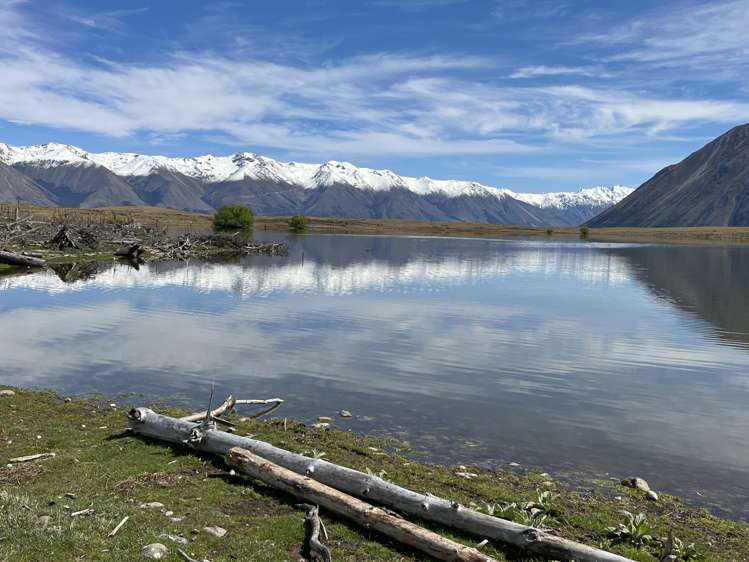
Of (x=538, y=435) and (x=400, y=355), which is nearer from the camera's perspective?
(x=538, y=435)

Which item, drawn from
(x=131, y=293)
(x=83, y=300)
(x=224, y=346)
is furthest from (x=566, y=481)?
(x=131, y=293)

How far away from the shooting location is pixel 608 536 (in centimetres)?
1496

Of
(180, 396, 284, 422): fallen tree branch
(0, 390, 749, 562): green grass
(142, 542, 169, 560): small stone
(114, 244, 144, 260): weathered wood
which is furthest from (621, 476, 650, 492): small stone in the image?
(114, 244, 144, 260): weathered wood

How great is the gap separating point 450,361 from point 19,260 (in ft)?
199

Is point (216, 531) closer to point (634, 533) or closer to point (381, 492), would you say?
point (381, 492)

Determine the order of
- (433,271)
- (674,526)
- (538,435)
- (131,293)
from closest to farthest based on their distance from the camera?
(674,526) < (538,435) < (131,293) < (433,271)

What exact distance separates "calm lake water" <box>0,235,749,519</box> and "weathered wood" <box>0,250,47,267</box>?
3.03m

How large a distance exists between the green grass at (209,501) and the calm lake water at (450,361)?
2374 mm

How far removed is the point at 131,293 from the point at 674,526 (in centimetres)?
5599

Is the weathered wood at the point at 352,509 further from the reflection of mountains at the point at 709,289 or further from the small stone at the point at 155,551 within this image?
the reflection of mountains at the point at 709,289

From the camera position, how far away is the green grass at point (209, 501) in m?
13.4

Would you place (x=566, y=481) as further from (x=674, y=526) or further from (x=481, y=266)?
(x=481, y=266)

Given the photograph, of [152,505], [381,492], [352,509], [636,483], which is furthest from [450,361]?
[152,505]

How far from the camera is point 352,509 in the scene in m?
15.1
